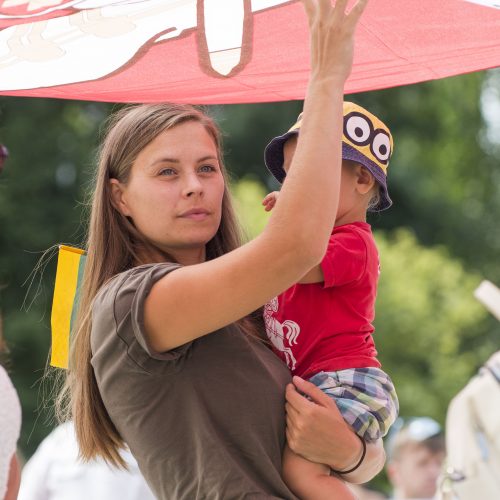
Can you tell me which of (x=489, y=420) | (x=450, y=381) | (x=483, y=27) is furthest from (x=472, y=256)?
(x=483, y=27)

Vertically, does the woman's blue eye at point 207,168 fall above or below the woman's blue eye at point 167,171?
below

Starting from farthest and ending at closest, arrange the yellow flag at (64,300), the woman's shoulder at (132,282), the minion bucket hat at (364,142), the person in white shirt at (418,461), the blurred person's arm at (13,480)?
1. the person in white shirt at (418,461)
2. the yellow flag at (64,300)
3. the minion bucket hat at (364,142)
4. the blurred person's arm at (13,480)
5. the woman's shoulder at (132,282)

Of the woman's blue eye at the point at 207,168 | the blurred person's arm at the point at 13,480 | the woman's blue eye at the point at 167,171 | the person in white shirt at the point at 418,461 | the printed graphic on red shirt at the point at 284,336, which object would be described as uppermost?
the woman's blue eye at the point at 167,171

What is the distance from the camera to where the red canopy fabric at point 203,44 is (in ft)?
8.69

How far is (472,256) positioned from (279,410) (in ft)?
66.0

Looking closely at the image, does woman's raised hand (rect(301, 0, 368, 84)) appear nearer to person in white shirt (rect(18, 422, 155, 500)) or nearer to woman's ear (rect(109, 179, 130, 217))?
woman's ear (rect(109, 179, 130, 217))

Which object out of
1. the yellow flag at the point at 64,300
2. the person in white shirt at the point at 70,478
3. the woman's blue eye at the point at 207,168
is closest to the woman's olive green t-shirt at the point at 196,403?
the woman's blue eye at the point at 207,168

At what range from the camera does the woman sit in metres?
2.13

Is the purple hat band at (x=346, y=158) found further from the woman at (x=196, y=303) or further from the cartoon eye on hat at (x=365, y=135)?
the woman at (x=196, y=303)

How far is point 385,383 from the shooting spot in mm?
2609

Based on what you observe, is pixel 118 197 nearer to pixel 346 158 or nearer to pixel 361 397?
pixel 346 158

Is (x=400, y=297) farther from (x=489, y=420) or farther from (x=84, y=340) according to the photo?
(x=84, y=340)

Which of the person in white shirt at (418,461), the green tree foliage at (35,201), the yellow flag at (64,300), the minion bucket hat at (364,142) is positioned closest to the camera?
the minion bucket hat at (364,142)

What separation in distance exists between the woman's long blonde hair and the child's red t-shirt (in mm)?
321
